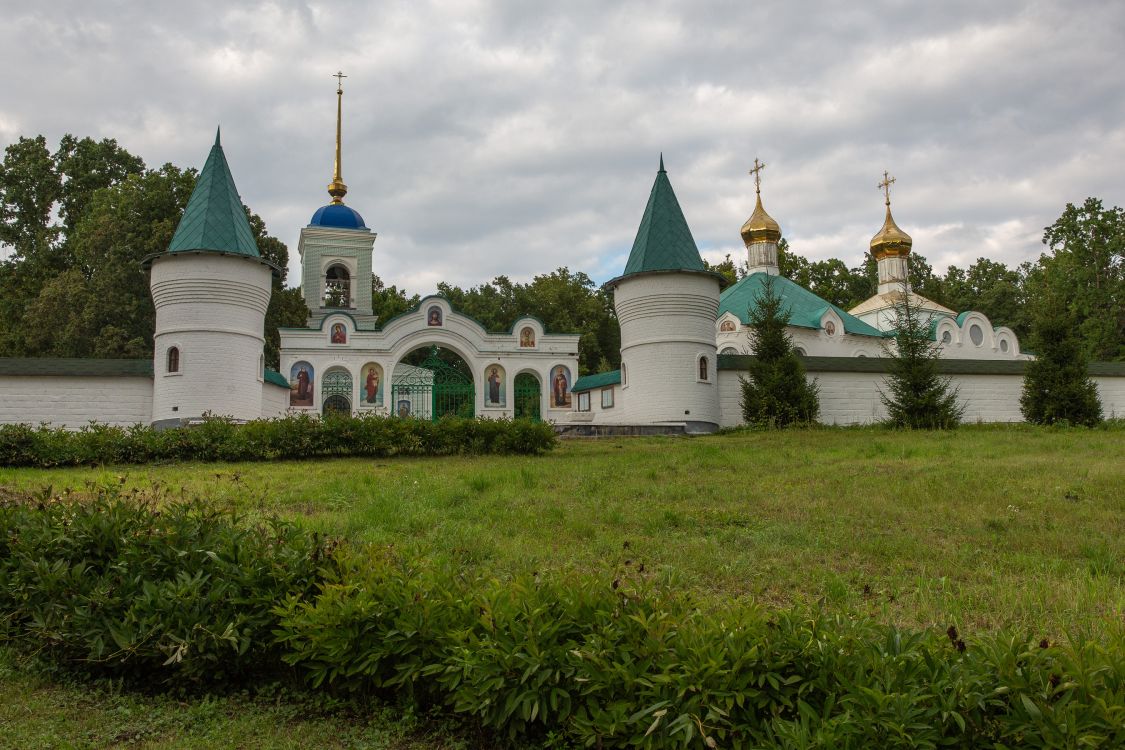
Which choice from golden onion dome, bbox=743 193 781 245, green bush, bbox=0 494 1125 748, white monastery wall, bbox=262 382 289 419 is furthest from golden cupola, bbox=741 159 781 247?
green bush, bbox=0 494 1125 748

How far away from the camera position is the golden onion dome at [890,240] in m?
34.8

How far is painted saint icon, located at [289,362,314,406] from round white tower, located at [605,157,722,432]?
1064cm

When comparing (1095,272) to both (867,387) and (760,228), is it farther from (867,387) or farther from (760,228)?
(867,387)

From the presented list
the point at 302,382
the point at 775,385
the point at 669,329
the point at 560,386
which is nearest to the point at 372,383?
the point at 302,382

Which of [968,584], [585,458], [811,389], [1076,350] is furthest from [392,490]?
[1076,350]

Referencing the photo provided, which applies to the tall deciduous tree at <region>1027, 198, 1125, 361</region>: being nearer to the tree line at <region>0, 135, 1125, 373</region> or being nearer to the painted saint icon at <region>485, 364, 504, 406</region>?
the tree line at <region>0, 135, 1125, 373</region>

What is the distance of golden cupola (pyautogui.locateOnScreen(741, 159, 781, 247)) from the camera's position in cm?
3225

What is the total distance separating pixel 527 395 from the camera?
27.1 metres

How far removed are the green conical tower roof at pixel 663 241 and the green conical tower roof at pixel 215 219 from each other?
800cm

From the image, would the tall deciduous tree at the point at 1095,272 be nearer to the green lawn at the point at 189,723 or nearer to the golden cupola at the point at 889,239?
the golden cupola at the point at 889,239

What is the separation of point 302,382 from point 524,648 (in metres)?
23.6

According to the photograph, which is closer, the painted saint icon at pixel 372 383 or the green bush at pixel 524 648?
the green bush at pixel 524 648

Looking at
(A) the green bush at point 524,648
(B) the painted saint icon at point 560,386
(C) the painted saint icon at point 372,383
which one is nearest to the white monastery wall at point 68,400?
(C) the painted saint icon at point 372,383

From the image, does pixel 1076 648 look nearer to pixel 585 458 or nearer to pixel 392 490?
pixel 392 490
